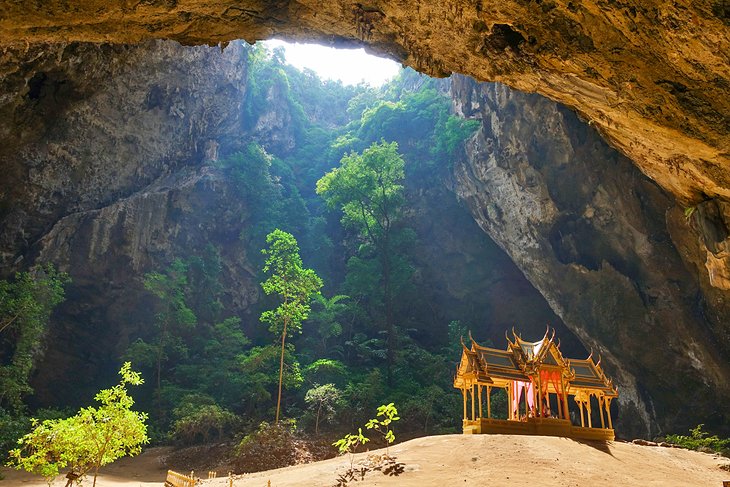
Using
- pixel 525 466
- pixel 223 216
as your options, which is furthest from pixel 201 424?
pixel 223 216

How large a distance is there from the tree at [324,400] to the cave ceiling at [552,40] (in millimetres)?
14862

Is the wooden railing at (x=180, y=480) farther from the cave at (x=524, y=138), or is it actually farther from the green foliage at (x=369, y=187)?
the green foliage at (x=369, y=187)

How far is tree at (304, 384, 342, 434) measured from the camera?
20.2 meters

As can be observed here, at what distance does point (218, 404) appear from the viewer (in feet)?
71.5

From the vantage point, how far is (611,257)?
19.9 meters

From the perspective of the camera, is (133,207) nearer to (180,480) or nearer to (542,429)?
(180,480)

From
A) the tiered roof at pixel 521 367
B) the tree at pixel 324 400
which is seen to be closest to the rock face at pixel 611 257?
the tiered roof at pixel 521 367

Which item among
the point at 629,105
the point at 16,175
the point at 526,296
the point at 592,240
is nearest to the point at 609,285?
the point at 592,240

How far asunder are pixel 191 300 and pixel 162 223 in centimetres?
473

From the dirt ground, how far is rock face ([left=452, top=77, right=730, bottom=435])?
20.8 ft

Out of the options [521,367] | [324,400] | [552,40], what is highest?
[552,40]

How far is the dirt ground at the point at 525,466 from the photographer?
907 cm

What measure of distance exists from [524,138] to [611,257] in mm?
6451

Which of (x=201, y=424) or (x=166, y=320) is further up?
(x=166, y=320)
